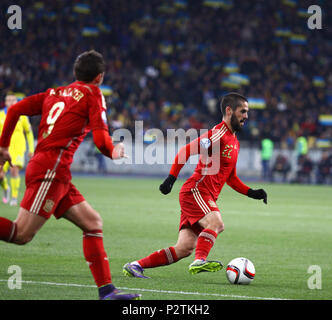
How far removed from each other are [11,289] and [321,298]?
2.88m

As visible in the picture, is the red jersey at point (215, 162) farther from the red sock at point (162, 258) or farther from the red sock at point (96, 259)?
the red sock at point (96, 259)

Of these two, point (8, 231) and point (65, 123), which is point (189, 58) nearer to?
point (65, 123)

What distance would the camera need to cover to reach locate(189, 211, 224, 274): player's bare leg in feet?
26.1

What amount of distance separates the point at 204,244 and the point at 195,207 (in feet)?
1.49

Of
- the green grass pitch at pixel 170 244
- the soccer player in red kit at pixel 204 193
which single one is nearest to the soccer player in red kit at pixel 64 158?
the green grass pitch at pixel 170 244

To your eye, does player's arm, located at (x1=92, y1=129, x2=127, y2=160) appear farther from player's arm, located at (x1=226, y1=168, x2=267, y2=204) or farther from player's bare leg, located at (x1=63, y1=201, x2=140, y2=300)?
player's arm, located at (x1=226, y1=168, x2=267, y2=204)

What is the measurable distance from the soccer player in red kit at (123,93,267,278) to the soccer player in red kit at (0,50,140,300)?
1.81 meters

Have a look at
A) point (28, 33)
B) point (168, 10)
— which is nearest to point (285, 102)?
point (168, 10)

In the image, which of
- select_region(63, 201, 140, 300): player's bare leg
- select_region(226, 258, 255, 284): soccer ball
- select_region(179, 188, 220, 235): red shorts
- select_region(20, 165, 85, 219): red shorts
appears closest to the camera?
select_region(20, 165, 85, 219): red shorts

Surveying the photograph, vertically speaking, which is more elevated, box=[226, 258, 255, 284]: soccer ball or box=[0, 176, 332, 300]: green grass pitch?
box=[226, 258, 255, 284]: soccer ball

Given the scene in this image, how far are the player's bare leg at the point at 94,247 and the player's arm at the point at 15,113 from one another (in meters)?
0.76

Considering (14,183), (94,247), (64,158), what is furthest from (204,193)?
(14,183)

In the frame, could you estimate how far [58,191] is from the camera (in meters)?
6.21

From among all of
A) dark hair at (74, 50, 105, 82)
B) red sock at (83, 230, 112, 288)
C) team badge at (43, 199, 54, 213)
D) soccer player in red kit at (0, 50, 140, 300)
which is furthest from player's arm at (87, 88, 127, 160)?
red sock at (83, 230, 112, 288)
